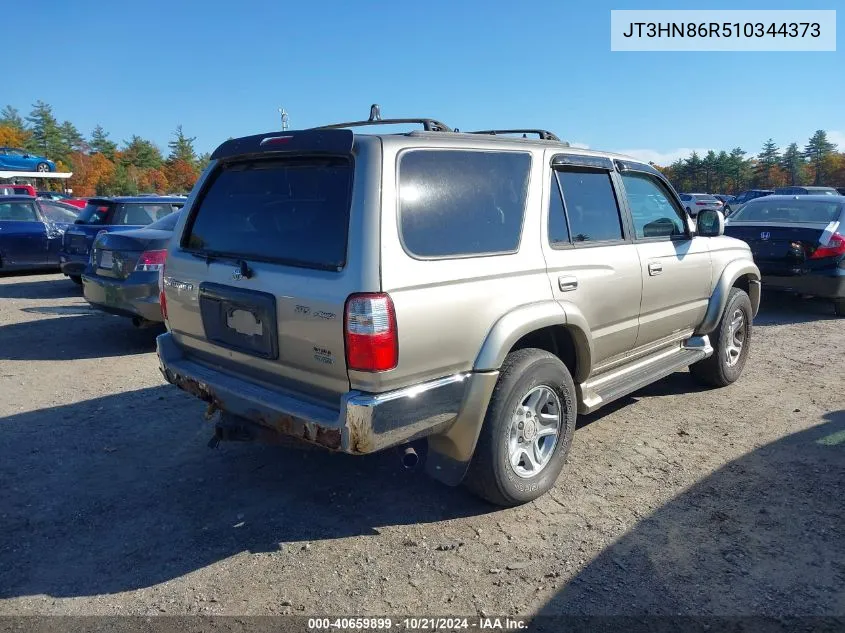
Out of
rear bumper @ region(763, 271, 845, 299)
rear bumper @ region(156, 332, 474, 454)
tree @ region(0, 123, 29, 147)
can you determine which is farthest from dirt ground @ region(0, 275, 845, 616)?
tree @ region(0, 123, 29, 147)

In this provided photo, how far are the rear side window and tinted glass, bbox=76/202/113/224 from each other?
27.0 feet

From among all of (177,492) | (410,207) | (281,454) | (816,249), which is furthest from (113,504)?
(816,249)

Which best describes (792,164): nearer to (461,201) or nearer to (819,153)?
(819,153)

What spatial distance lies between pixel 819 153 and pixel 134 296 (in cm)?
8875

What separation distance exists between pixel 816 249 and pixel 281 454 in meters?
7.51

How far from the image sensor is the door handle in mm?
3588

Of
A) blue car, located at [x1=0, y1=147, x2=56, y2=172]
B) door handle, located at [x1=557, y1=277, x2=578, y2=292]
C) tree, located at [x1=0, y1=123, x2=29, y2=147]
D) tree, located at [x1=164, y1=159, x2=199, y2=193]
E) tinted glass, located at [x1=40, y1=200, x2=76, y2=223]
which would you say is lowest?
door handle, located at [x1=557, y1=277, x2=578, y2=292]

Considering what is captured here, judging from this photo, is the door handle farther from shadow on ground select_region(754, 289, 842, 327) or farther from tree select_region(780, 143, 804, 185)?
tree select_region(780, 143, 804, 185)

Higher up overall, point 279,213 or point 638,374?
point 279,213

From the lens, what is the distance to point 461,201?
10.6 feet

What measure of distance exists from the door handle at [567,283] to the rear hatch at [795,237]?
20.3 ft

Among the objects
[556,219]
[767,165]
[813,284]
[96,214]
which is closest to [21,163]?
[96,214]

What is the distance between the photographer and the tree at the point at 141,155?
7569 cm

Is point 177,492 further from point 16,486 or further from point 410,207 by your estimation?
point 410,207
